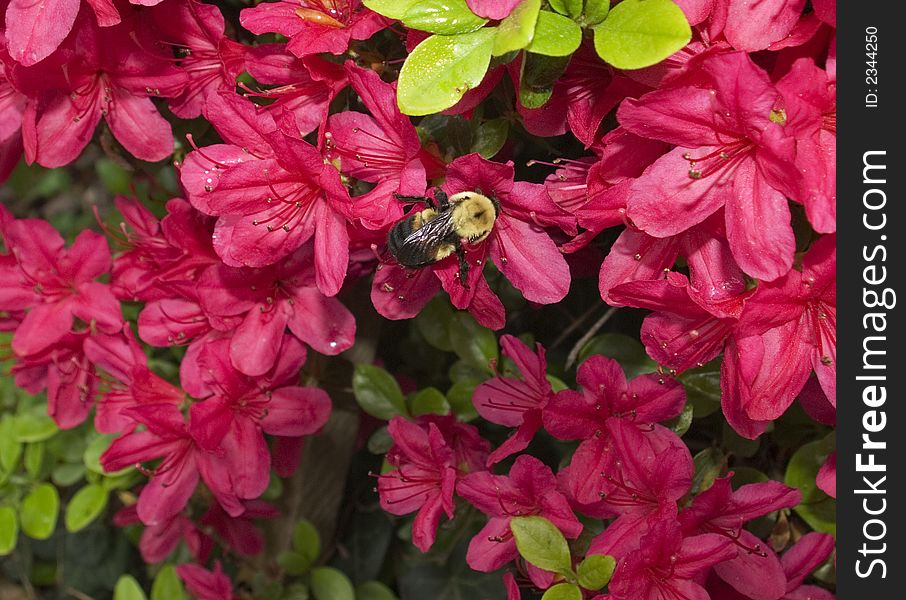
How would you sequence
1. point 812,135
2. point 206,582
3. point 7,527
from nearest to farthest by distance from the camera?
point 812,135
point 206,582
point 7,527

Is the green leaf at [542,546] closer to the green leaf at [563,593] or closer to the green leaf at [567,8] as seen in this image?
the green leaf at [563,593]

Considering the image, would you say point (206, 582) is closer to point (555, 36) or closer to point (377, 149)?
point (377, 149)

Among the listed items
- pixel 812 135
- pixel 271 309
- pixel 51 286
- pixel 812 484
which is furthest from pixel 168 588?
pixel 812 135

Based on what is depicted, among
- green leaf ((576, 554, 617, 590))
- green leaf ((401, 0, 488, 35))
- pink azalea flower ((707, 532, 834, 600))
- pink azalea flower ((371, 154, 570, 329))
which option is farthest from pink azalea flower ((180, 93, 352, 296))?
pink azalea flower ((707, 532, 834, 600))

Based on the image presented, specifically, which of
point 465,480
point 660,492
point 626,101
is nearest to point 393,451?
point 465,480

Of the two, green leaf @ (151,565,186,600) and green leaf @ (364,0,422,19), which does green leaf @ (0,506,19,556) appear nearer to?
green leaf @ (151,565,186,600)

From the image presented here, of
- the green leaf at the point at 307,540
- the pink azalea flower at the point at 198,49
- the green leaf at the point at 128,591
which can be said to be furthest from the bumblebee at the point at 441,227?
the green leaf at the point at 128,591
